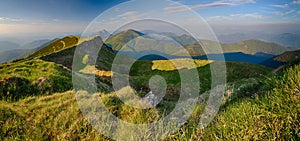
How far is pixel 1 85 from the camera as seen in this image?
26.8ft

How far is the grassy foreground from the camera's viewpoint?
359 cm

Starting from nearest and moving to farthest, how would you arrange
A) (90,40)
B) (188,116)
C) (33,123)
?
(33,123)
(188,116)
(90,40)

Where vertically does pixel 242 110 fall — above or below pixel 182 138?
above

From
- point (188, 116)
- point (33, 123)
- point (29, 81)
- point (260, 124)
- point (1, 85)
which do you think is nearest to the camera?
point (260, 124)

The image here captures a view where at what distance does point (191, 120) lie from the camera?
5.20 meters

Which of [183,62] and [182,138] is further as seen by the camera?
[183,62]

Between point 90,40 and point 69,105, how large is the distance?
53.5 meters

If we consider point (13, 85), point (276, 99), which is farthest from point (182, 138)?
point (13, 85)

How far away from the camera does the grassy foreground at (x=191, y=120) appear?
141 inches

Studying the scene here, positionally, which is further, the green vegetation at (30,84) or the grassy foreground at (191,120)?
the green vegetation at (30,84)

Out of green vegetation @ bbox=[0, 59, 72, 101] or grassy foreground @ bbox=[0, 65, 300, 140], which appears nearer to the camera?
grassy foreground @ bbox=[0, 65, 300, 140]

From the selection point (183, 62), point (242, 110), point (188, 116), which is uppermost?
point (242, 110)

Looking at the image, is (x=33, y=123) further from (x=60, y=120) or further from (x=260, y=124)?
(x=260, y=124)

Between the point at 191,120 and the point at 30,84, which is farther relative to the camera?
the point at 30,84
